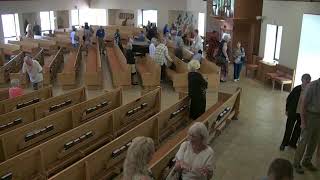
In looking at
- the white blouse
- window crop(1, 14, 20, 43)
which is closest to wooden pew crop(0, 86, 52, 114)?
the white blouse

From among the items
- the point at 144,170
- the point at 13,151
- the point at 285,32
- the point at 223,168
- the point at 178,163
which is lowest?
the point at 223,168

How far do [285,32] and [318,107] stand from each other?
241 inches

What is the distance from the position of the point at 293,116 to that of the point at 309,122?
0.79m

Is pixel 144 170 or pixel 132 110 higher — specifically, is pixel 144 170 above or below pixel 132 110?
above

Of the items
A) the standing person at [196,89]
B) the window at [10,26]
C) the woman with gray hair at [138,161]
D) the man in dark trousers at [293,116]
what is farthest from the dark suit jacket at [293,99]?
the window at [10,26]

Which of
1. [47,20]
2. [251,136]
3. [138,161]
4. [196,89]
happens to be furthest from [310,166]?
[47,20]

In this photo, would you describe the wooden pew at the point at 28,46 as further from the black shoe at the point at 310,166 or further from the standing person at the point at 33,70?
the black shoe at the point at 310,166

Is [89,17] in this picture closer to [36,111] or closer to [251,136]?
[36,111]

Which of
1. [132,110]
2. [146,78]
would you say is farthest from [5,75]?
[132,110]

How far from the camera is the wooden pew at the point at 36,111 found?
19.1 feet

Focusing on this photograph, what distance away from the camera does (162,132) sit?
6.34 meters

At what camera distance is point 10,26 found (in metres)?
19.8

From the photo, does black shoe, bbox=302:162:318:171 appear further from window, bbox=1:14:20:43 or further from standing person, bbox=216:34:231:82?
window, bbox=1:14:20:43

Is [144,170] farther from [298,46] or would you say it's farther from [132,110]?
[298,46]
